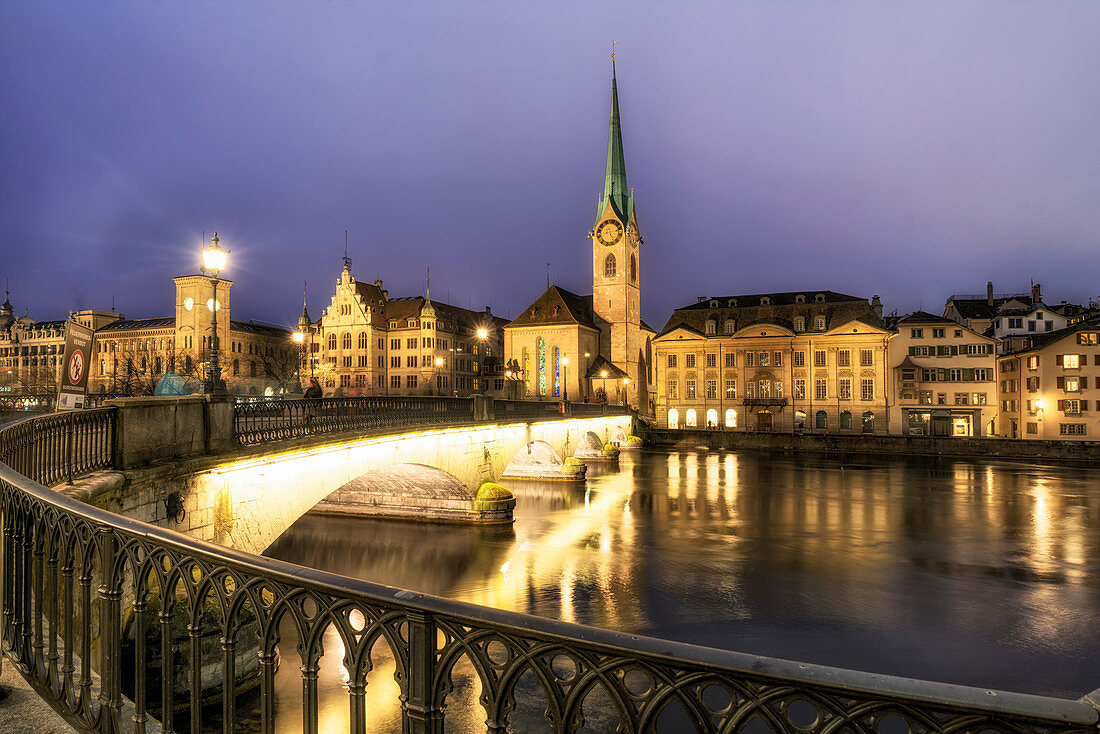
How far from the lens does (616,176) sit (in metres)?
82.8

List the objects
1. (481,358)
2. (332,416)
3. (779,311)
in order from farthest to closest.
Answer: (779,311), (481,358), (332,416)

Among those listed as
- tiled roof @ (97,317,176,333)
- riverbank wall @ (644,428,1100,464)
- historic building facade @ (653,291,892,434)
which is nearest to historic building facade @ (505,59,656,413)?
historic building facade @ (653,291,892,434)

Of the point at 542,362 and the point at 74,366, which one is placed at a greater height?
the point at 542,362

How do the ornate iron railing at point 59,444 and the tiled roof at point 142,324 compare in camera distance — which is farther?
the tiled roof at point 142,324

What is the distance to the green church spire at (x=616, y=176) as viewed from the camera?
80688mm

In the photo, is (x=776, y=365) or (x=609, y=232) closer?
(x=776, y=365)

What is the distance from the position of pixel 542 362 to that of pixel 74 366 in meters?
63.3

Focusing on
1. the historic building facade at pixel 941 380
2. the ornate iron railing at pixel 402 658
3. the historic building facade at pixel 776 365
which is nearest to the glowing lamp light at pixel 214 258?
the ornate iron railing at pixel 402 658

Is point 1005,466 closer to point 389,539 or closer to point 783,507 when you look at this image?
point 783,507

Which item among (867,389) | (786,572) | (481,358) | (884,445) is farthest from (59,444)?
(867,389)

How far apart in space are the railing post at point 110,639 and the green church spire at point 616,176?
3114 inches

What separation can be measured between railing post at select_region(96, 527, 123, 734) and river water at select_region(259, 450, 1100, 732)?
8437mm

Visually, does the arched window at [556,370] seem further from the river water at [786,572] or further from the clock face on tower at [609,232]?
the river water at [786,572]

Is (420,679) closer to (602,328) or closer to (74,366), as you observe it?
(74,366)
